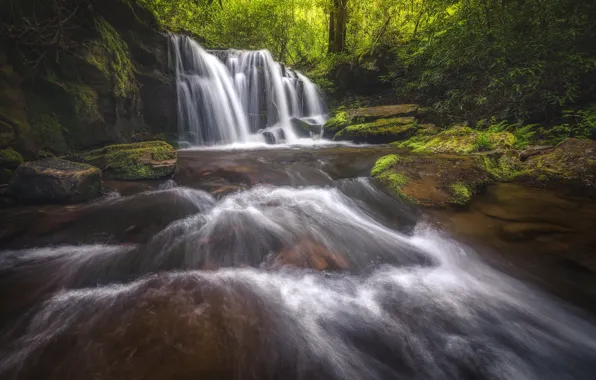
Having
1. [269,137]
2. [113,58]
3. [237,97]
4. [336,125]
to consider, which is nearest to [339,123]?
[336,125]

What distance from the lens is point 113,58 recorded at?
6.46m

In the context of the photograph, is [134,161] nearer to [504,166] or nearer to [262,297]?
[262,297]

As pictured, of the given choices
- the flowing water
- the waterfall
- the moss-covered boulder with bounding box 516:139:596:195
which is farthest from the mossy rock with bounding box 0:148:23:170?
the moss-covered boulder with bounding box 516:139:596:195

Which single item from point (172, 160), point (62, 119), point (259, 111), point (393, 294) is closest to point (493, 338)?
point (393, 294)

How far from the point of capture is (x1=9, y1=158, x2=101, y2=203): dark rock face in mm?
3766

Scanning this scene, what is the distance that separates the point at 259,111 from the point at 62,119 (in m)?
6.54

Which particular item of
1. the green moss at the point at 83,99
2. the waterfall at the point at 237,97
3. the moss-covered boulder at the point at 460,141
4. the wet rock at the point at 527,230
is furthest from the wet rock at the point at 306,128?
the wet rock at the point at 527,230

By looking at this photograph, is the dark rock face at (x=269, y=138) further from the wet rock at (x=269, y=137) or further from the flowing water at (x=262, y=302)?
the flowing water at (x=262, y=302)

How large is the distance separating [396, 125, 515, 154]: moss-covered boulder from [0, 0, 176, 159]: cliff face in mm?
7357

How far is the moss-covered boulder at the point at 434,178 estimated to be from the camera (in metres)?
4.25

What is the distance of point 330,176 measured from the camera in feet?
18.4

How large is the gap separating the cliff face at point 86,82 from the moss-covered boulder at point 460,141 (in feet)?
24.1

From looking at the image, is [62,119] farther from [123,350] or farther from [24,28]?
[123,350]

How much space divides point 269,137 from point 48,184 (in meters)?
6.91
